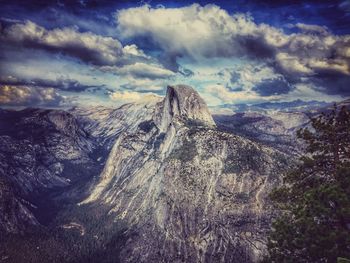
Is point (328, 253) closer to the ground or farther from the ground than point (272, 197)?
closer to the ground

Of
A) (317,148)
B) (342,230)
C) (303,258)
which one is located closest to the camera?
(342,230)

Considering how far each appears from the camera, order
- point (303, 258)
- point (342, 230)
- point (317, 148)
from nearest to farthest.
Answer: point (342, 230) → point (303, 258) → point (317, 148)

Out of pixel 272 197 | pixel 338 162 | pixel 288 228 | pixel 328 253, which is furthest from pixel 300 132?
pixel 328 253

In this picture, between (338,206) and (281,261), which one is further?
(281,261)

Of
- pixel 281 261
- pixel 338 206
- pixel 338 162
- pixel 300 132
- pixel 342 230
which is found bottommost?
pixel 281 261

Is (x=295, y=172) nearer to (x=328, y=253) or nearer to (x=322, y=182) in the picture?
(x=322, y=182)

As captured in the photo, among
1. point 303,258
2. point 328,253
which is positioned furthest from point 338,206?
point 303,258
